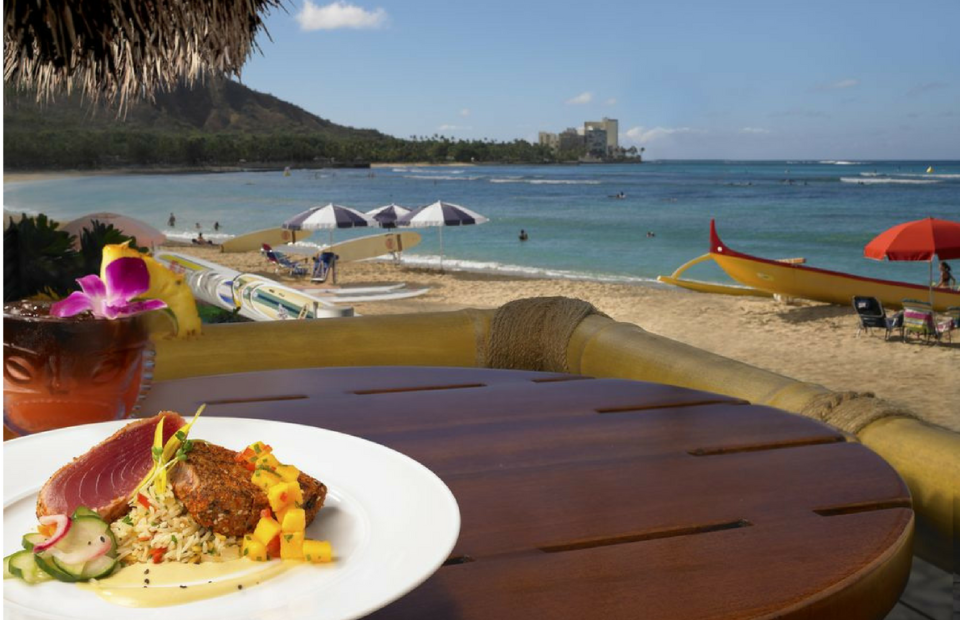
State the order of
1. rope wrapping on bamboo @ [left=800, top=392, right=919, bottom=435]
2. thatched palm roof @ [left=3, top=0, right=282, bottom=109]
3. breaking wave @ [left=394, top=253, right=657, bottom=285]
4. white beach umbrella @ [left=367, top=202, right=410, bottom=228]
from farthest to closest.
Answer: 1. breaking wave @ [left=394, top=253, right=657, bottom=285]
2. white beach umbrella @ [left=367, top=202, right=410, bottom=228]
3. thatched palm roof @ [left=3, top=0, right=282, bottom=109]
4. rope wrapping on bamboo @ [left=800, top=392, right=919, bottom=435]

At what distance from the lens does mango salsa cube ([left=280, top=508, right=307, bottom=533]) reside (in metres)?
0.49

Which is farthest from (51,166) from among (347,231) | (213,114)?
(347,231)

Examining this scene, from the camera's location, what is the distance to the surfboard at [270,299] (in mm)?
6539

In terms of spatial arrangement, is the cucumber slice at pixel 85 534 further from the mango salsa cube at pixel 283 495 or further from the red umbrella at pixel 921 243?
the red umbrella at pixel 921 243

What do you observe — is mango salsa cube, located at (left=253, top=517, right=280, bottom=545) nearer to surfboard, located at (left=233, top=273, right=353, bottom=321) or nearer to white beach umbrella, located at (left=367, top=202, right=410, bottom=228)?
surfboard, located at (left=233, top=273, right=353, bottom=321)

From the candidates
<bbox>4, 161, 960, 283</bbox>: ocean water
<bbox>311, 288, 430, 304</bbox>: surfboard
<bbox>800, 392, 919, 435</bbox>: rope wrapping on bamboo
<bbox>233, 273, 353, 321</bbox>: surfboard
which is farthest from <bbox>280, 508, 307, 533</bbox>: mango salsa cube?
<bbox>4, 161, 960, 283</bbox>: ocean water

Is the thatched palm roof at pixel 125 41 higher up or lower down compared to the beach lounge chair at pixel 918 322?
higher up

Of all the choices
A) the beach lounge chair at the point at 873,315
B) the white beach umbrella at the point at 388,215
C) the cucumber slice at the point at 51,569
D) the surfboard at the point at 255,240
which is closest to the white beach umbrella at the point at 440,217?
the white beach umbrella at the point at 388,215

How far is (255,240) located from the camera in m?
19.2

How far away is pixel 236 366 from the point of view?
184cm

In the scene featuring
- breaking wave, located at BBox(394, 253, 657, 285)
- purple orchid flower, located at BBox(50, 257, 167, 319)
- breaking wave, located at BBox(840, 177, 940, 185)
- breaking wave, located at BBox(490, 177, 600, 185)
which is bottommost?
breaking wave, located at BBox(394, 253, 657, 285)

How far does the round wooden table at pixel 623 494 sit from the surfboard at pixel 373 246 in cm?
1505

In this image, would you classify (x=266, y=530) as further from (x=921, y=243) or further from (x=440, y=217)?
(x=440, y=217)

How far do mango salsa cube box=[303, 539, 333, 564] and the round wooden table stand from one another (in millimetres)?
77
